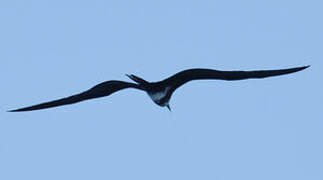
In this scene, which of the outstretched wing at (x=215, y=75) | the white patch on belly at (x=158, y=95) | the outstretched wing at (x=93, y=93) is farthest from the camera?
the white patch on belly at (x=158, y=95)

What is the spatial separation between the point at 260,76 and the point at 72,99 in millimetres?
3547

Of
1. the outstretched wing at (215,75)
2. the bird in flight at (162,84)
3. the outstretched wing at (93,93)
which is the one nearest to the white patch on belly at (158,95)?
the bird in flight at (162,84)

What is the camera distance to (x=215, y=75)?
1454 inches

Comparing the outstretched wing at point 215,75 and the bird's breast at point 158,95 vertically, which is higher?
the outstretched wing at point 215,75

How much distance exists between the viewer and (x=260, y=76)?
123 feet

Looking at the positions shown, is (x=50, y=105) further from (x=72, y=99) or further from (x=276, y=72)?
(x=276, y=72)

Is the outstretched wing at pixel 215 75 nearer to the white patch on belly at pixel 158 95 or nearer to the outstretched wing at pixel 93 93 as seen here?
the white patch on belly at pixel 158 95

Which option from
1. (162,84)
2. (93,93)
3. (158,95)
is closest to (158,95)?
(158,95)

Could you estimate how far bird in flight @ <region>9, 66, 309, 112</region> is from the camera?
36.8 m

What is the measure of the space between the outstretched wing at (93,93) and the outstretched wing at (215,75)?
0.73 metres

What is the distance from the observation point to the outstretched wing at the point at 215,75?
121 ft

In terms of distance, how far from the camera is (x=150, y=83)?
37.5 m

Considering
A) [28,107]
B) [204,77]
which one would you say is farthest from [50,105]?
[204,77]

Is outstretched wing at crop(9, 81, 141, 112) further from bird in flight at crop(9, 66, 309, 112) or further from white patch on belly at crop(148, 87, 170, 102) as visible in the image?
white patch on belly at crop(148, 87, 170, 102)
